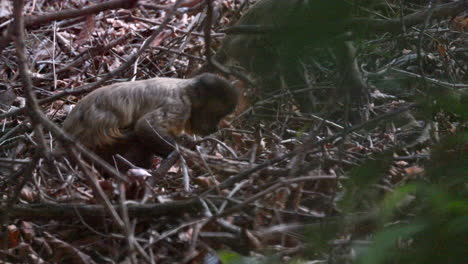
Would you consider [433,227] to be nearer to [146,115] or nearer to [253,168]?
[253,168]

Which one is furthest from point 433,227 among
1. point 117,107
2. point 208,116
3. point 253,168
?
point 208,116

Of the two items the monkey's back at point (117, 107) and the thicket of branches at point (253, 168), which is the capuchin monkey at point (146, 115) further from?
the thicket of branches at point (253, 168)

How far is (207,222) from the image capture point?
3279 mm

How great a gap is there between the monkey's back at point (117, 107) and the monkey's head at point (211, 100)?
114 millimetres

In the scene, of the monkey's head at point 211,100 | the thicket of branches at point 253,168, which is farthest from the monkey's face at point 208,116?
the thicket of branches at point 253,168

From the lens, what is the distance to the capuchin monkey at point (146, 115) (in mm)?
5770

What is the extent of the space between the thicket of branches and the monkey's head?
0.16m

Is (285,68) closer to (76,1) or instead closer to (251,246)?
(251,246)

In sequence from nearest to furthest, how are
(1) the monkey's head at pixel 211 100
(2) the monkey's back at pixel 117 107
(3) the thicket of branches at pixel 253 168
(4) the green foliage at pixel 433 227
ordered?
(4) the green foliage at pixel 433 227 < (3) the thicket of branches at pixel 253 168 < (2) the monkey's back at pixel 117 107 < (1) the monkey's head at pixel 211 100

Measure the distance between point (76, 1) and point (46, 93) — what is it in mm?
2933

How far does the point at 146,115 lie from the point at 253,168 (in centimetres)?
268

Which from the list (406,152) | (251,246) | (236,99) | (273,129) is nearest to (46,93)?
(236,99)

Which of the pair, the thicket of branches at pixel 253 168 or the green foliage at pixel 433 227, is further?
the thicket of branches at pixel 253 168

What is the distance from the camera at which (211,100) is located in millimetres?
6152
